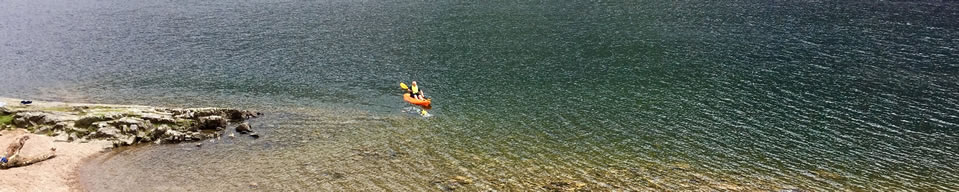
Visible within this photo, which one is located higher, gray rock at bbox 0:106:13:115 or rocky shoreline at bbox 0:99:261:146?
gray rock at bbox 0:106:13:115

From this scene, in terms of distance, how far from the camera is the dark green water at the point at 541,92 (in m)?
30.8

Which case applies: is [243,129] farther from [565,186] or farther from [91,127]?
[565,186]

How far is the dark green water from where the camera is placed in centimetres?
3083

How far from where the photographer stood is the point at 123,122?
36781mm

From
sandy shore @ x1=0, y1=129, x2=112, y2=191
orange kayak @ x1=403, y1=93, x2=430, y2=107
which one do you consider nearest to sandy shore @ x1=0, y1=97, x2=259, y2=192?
sandy shore @ x1=0, y1=129, x2=112, y2=191

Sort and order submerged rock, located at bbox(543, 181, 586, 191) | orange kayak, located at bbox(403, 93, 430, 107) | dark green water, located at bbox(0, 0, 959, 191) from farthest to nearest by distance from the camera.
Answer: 1. orange kayak, located at bbox(403, 93, 430, 107)
2. dark green water, located at bbox(0, 0, 959, 191)
3. submerged rock, located at bbox(543, 181, 586, 191)

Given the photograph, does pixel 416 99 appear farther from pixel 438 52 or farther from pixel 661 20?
pixel 661 20

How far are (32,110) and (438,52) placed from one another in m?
34.1

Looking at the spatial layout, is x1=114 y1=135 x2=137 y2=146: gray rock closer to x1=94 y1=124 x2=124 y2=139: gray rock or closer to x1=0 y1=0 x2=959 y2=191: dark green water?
x1=94 y1=124 x2=124 y2=139: gray rock

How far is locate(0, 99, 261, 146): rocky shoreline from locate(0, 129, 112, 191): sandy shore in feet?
2.85

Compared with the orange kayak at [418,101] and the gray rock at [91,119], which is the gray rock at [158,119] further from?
the orange kayak at [418,101]

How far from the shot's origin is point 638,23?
78.0 m

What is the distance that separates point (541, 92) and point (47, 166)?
3078 cm

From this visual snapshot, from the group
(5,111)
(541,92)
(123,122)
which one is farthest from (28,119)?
(541,92)
